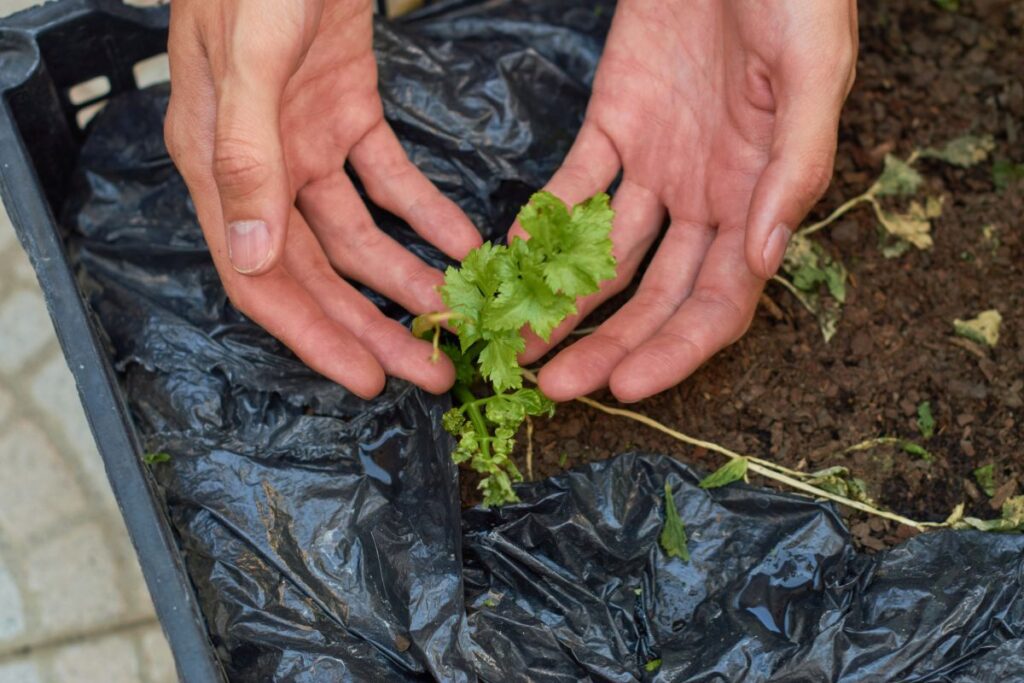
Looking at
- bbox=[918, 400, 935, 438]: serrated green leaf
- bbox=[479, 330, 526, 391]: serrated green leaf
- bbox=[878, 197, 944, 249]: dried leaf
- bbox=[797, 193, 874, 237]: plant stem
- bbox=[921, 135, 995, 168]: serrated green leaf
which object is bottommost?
bbox=[918, 400, 935, 438]: serrated green leaf

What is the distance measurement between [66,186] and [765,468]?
2055 mm

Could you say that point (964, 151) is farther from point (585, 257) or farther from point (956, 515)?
point (585, 257)

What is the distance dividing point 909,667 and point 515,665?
86cm

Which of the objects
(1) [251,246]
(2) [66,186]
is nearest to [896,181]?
(1) [251,246]

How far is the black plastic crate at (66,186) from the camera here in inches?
91.0

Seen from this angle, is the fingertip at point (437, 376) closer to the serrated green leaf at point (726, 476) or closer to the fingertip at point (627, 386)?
the fingertip at point (627, 386)

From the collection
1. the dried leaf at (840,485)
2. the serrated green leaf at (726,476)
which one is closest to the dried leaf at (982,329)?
the dried leaf at (840,485)

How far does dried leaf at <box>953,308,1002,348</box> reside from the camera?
300 cm

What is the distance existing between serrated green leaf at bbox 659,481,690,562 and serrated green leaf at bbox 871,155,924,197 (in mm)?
1211

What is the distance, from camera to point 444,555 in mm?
2498

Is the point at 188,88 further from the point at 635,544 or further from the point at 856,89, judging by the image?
the point at 856,89

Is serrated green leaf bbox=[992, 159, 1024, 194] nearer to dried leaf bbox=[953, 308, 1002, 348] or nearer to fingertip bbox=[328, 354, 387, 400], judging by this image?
dried leaf bbox=[953, 308, 1002, 348]

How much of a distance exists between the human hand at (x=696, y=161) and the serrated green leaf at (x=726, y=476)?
0.25 m

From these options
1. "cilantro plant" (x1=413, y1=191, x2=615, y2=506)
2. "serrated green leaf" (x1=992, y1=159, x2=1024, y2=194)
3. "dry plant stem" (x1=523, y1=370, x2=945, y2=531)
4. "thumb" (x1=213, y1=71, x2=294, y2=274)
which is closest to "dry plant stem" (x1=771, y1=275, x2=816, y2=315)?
"dry plant stem" (x1=523, y1=370, x2=945, y2=531)
